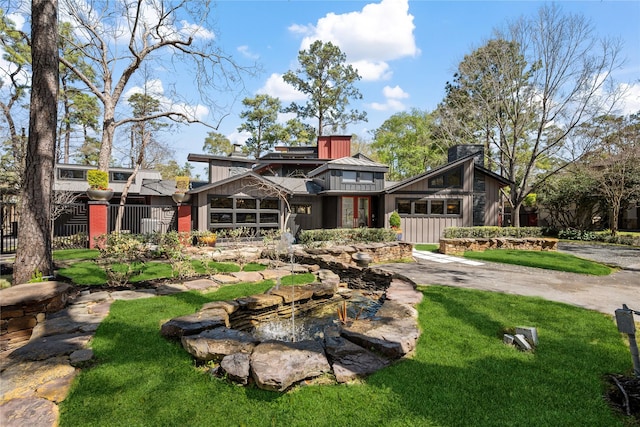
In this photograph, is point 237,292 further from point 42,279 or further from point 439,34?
point 439,34

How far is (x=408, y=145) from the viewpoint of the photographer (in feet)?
97.5

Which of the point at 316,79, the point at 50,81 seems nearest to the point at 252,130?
the point at 316,79

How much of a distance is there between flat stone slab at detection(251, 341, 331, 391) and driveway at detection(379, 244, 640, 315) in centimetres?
439

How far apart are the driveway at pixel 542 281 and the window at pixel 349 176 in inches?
291

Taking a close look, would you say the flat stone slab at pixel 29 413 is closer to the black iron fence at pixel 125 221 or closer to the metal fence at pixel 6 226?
the metal fence at pixel 6 226

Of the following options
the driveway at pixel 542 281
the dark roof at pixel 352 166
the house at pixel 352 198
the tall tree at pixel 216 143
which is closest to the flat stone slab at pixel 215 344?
the driveway at pixel 542 281

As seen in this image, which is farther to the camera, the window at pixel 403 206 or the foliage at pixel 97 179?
the window at pixel 403 206

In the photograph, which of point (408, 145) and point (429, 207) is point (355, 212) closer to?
point (429, 207)

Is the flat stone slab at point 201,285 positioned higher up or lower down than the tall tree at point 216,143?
lower down

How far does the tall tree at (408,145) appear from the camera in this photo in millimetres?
27575

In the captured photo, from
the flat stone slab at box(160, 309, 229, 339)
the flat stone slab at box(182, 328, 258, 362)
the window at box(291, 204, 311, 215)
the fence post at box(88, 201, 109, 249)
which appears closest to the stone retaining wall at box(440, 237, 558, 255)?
the window at box(291, 204, 311, 215)

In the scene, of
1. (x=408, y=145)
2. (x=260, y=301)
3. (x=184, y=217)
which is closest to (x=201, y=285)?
(x=260, y=301)

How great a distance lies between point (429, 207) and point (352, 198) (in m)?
4.23

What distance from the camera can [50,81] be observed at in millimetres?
5457
